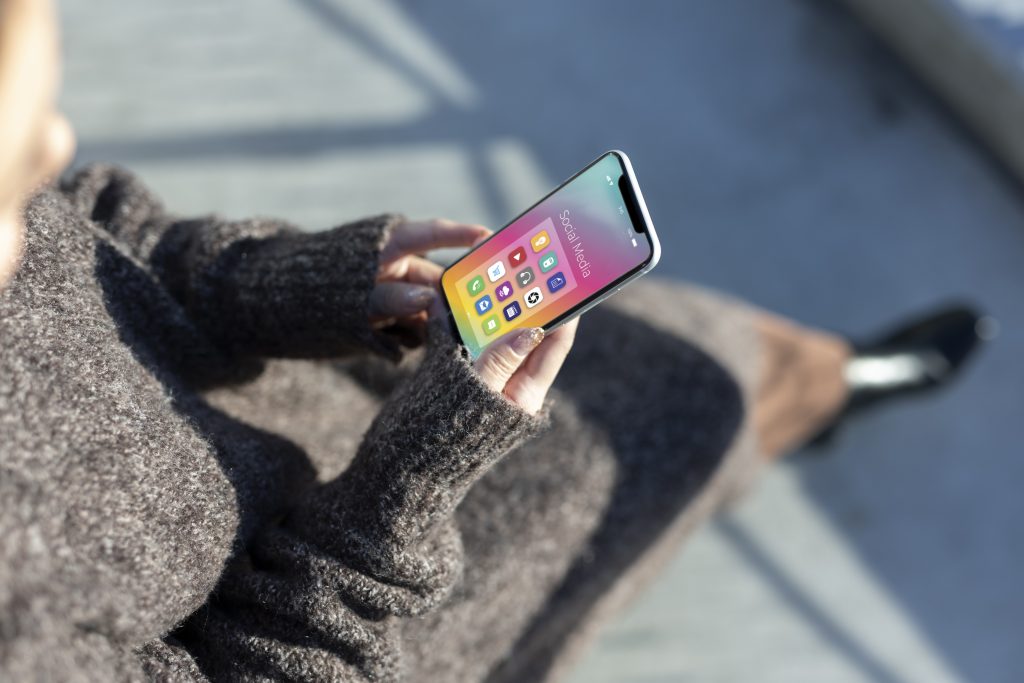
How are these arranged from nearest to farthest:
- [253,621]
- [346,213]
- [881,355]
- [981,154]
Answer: [253,621], [881,355], [346,213], [981,154]

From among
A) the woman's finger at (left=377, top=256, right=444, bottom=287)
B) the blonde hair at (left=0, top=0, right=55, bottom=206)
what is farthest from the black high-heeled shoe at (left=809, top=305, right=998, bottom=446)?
the blonde hair at (left=0, top=0, right=55, bottom=206)

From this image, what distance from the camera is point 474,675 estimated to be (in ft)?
2.48

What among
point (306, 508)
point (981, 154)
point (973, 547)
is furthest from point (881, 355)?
point (306, 508)

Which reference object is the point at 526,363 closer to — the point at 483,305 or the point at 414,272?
Result: the point at 483,305

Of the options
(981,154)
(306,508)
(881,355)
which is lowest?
(306,508)

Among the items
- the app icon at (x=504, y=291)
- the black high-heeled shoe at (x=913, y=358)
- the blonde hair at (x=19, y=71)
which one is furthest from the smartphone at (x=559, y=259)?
the black high-heeled shoe at (x=913, y=358)

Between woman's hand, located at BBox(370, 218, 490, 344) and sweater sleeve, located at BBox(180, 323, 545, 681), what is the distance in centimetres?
8

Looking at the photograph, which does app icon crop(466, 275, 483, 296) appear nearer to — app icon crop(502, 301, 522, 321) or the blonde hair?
app icon crop(502, 301, 522, 321)

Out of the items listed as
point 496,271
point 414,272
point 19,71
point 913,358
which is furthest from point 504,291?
point 913,358

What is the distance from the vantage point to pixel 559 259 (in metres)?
0.60

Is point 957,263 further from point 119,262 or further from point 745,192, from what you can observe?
point 119,262

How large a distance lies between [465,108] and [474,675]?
89 cm

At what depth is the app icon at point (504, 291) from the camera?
62 centimetres

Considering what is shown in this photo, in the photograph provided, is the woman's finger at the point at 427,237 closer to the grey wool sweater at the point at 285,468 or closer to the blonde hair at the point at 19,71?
the grey wool sweater at the point at 285,468
